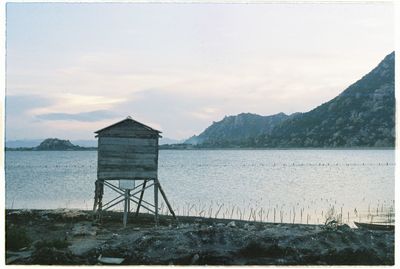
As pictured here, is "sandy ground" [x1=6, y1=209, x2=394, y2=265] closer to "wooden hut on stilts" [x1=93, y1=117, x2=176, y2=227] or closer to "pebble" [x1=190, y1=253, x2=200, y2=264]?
"pebble" [x1=190, y1=253, x2=200, y2=264]

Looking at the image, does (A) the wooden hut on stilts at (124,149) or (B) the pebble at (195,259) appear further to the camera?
(A) the wooden hut on stilts at (124,149)

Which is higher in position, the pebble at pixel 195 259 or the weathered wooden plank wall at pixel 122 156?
the weathered wooden plank wall at pixel 122 156

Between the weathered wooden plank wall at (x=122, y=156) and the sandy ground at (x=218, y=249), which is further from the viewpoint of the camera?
the weathered wooden plank wall at (x=122, y=156)

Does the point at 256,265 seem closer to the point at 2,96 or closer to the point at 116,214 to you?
the point at 2,96

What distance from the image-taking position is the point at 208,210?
37.3 metres

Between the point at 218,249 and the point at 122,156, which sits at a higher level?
the point at 122,156

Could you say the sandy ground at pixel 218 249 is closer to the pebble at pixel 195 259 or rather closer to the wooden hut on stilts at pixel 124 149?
the pebble at pixel 195 259

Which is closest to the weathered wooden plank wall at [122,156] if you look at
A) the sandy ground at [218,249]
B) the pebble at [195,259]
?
the sandy ground at [218,249]

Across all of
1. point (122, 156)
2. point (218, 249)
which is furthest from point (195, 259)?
point (122, 156)

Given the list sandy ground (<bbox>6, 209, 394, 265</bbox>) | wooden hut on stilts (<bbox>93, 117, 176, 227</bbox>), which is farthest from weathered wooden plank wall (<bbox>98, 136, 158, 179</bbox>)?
sandy ground (<bbox>6, 209, 394, 265</bbox>)

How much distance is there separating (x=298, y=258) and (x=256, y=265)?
1259 mm

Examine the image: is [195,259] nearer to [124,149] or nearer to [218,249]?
[218,249]

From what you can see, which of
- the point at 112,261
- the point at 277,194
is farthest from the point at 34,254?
the point at 277,194

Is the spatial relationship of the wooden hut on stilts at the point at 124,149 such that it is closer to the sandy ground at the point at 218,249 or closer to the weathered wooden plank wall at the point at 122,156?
the weathered wooden plank wall at the point at 122,156
